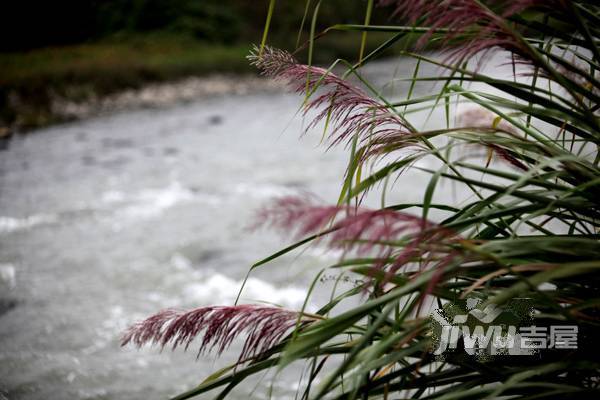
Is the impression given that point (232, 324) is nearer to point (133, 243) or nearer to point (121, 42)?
point (133, 243)

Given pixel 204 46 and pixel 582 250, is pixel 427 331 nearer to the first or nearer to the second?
pixel 582 250

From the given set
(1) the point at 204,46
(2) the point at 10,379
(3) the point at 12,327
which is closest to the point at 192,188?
(3) the point at 12,327

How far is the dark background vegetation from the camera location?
1079cm

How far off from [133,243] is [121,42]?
13.8 metres

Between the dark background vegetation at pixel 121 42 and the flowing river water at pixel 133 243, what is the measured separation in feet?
8.08

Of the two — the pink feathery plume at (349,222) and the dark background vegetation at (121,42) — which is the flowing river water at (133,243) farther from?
→ the dark background vegetation at (121,42)

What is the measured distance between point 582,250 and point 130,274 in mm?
3342

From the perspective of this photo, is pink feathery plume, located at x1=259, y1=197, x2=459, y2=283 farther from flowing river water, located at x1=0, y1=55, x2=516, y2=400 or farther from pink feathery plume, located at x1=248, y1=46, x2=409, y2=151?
pink feathery plume, located at x1=248, y1=46, x2=409, y2=151

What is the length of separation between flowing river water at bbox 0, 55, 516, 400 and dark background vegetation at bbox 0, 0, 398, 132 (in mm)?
2461

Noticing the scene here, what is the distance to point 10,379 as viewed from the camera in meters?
2.44

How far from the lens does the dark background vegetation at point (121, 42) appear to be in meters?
10.8

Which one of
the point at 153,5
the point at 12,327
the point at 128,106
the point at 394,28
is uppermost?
the point at 153,5

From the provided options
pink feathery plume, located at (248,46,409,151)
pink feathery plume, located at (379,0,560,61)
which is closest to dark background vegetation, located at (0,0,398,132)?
pink feathery plume, located at (248,46,409,151)

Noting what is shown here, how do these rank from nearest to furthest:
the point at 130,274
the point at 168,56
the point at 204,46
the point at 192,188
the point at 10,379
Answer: the point at 10,379 → the point at 130,274 → the point at 192,188 → the point at 168,56 → the point at 204,46
